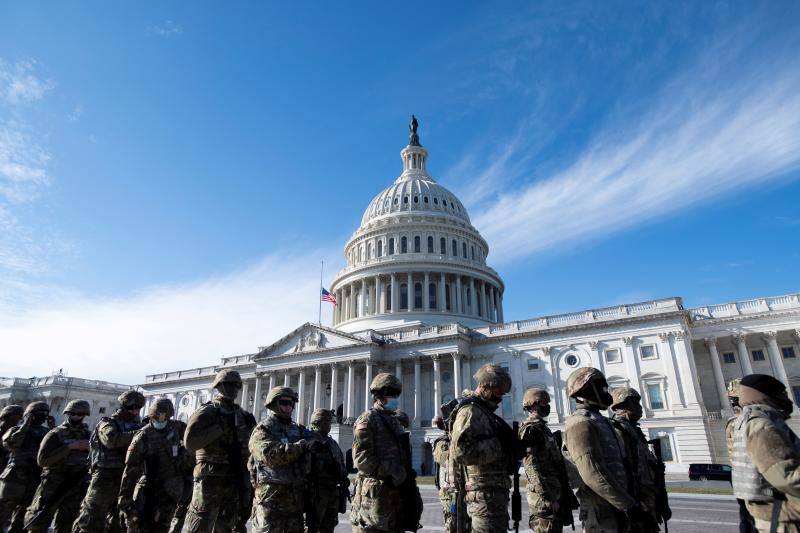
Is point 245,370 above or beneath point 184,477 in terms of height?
above

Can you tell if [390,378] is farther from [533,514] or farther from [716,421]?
[716,421]

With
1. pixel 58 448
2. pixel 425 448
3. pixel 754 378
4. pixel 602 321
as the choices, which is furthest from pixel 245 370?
pixel 754 378

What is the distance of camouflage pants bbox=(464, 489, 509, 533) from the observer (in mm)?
5105

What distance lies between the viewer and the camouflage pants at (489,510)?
5105 millimetres

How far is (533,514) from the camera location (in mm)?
7090

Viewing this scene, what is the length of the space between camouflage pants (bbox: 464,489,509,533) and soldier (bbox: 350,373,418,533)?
1.01m

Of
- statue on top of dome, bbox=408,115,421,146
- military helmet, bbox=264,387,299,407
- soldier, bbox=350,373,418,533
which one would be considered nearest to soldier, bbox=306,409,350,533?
military helmet, bbox=264,387,299,407

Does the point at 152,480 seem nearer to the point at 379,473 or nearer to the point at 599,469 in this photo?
the point at 379,473

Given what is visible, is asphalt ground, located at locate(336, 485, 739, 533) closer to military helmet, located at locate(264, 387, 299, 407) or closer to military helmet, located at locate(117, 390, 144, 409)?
→ military helmet, located at locate(117, 390, 144, 409)

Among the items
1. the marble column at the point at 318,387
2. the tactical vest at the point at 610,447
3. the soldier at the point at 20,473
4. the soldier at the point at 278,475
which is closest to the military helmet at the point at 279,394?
the soldier at the point at 278,475

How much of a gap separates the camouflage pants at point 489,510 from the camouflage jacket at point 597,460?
0.87 metres

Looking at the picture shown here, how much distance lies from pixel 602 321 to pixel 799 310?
599 inches

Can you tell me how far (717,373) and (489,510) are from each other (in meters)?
45.6

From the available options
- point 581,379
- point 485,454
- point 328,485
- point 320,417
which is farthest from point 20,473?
point 581,379
